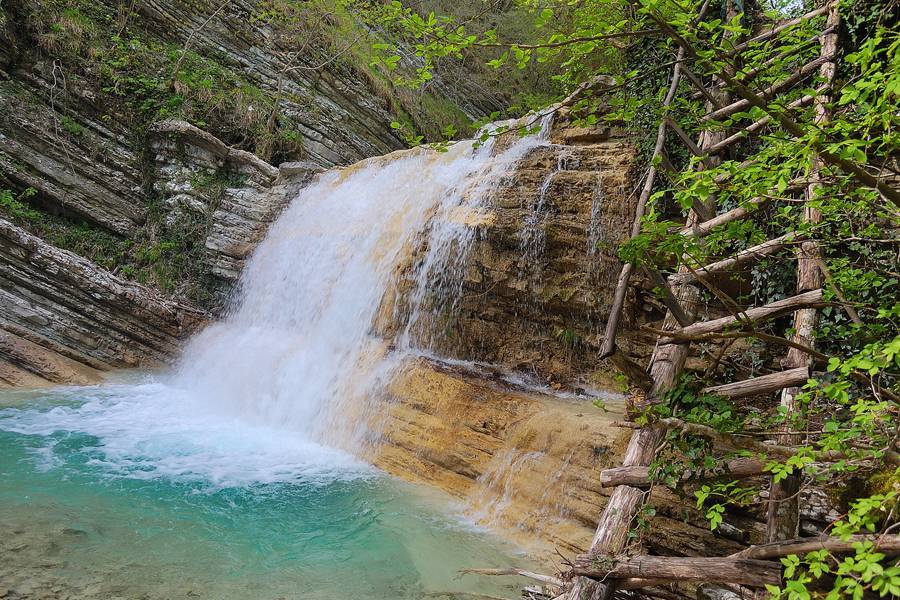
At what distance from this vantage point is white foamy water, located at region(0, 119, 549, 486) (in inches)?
252

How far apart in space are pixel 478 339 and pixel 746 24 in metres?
5.26

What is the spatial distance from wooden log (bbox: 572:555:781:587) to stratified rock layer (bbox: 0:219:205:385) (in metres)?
8.46

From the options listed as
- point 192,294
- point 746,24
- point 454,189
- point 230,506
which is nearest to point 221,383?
point 192,294

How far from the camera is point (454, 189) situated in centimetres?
837

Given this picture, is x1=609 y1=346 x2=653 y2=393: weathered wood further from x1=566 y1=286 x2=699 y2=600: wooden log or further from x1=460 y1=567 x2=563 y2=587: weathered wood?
x1=460 y1=567 x2=563 y2=587: weathered wood

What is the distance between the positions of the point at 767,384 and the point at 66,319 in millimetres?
9895

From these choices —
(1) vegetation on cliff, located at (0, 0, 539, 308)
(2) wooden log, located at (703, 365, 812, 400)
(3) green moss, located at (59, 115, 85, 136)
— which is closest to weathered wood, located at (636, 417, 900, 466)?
(2) wooden log, located at (703, 365, 812, 400)

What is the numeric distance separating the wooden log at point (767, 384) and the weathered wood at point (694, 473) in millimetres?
472

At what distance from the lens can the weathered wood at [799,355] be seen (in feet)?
11.1

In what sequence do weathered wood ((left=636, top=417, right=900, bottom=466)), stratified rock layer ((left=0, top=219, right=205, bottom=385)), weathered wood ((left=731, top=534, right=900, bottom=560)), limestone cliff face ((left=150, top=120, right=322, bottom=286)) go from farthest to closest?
limestone cliff face ((left=150, top=120, right=322, bottom=286)) < stratified rock layer ((left=0, top=219, right=205, bottom=385)) < weathered wood ((left=636, top=417, right=900, bottom=466)) < weathered wood ((left=731, top=534, right=900, bottom=560))

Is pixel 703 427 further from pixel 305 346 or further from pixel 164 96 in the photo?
pixel 164 96

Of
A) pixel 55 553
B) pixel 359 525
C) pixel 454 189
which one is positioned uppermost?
pixel 454 189

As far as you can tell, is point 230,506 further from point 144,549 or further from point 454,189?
point 454,189

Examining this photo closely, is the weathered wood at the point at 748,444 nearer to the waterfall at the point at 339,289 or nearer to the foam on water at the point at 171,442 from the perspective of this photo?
the foam on water at the point at 171,442
